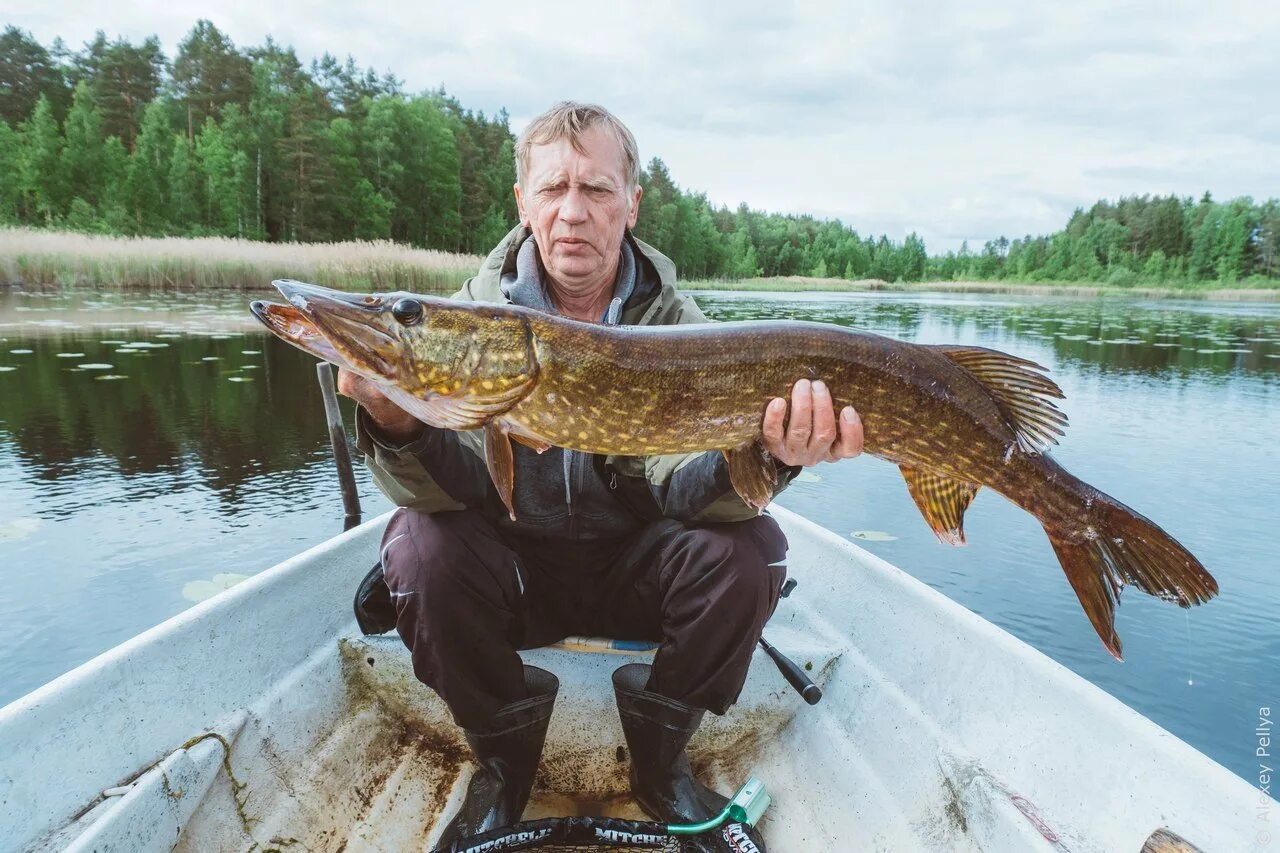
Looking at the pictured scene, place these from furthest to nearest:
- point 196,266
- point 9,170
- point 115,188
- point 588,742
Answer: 1. point 115,188
2. point 9,170
3. point 196,266
4. point 588,742

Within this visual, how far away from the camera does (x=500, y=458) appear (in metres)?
1.55

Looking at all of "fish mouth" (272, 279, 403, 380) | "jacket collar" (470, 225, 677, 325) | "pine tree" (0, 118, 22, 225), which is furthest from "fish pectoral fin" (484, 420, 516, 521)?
"pine tree" (0, 118, 22, 225)

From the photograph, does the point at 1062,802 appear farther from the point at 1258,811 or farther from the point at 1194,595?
the point at 1194,595

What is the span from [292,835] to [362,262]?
51.5 feet

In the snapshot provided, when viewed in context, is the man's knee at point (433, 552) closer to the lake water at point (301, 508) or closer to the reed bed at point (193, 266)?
the lake water at point (301, 508)

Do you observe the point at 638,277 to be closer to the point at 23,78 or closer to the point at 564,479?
the point at 564,479

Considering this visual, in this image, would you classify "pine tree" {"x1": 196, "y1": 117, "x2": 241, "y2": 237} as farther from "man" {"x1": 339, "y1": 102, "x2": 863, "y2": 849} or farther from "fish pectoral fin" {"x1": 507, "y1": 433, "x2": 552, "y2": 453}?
"fish pectoral fin" {"x1": 507, "y1": 433, "x2": 552, "y2": 453}

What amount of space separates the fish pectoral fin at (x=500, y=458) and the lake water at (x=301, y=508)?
228 cm

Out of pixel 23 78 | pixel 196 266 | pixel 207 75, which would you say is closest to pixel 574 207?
pixel 196 266

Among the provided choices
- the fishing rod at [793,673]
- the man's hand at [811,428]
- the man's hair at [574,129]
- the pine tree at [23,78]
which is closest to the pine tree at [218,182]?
the pine tree at [23,78]

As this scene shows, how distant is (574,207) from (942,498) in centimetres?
118

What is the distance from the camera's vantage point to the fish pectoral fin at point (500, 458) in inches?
60.3

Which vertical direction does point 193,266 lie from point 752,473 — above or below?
above

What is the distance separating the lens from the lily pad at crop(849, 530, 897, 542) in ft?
15.3
